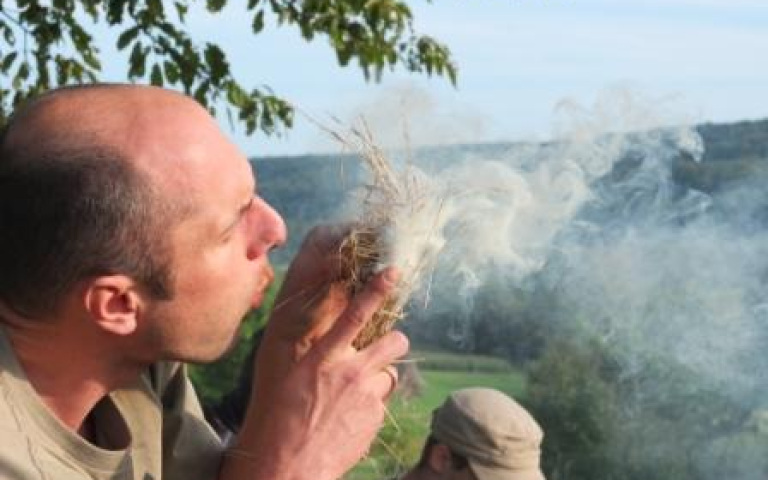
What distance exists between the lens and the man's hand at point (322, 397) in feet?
6.97

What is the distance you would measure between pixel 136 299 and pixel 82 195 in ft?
0.60

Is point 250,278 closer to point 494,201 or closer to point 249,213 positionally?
point 249,213

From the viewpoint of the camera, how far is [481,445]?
4.20 metres

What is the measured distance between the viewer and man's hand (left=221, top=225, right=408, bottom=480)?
2.12 metres

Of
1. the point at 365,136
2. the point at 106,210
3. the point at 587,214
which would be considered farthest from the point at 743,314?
the point at 106,210

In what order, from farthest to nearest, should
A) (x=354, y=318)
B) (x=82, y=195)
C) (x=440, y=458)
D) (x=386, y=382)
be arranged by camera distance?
(x=440, y=458), (x=386, y=382), (x=354, y=318), (x=82, y=195)

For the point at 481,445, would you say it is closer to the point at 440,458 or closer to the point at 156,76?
the point at 440,458

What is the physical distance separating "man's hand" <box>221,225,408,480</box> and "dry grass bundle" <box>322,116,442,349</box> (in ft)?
0.16

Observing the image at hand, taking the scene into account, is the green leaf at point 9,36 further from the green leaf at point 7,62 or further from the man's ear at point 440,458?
the man's ear at point 440,458

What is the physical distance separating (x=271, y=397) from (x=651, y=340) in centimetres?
326

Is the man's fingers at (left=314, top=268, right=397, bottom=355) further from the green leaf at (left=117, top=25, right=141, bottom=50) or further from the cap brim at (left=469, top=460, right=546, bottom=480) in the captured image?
the green leaf at (left=117, top=25, right=141, bottom=50)

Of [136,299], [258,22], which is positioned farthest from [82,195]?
[258,22]

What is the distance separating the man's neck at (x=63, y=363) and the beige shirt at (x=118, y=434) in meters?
0.03

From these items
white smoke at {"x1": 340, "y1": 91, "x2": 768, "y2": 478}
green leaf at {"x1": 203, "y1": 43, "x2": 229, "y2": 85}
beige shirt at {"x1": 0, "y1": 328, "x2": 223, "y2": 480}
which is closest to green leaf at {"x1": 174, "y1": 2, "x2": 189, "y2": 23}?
green leaf at {"x1": 203, "y1": 43, "x2": 229, "y2": 85}
